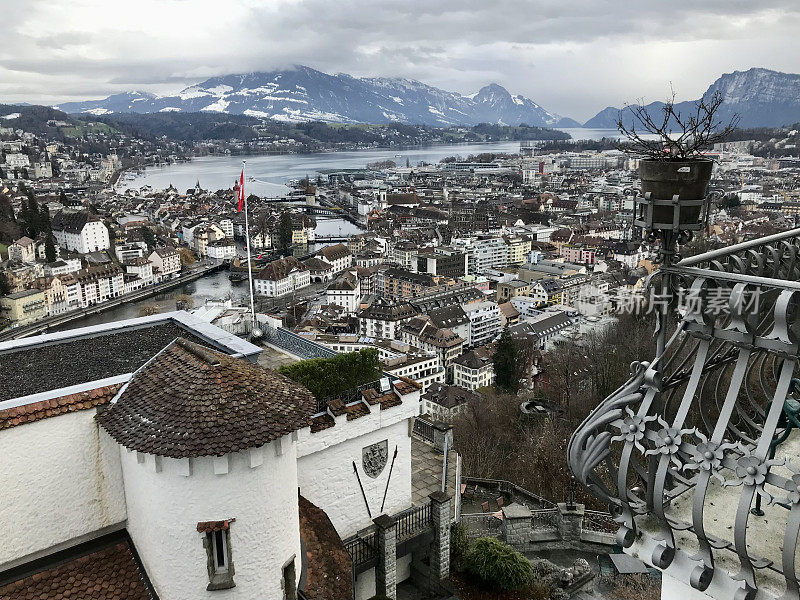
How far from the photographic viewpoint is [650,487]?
2379 mm

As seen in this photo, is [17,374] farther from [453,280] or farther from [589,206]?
[589,206]

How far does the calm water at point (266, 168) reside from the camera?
107m

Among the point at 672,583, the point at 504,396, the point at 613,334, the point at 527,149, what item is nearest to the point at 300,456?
the point at 672,583

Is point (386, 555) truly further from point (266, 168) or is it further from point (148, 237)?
point (266, 168)

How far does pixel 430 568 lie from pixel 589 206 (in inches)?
2958

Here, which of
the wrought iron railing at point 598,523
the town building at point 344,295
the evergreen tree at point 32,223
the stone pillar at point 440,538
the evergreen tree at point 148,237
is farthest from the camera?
the evergreen tree at point 148,237

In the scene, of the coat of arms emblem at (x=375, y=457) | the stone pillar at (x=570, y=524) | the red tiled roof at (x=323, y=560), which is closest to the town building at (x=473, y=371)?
the stone pillar at (x=570, y=524)

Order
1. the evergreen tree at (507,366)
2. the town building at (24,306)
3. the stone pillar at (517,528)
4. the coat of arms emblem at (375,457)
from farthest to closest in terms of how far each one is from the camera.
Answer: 1. the town building at (24,306)
2. the evergreen tree at (507,366)
3. the stone pillar at (517,528)
4. the coat of arms emblem at (375,457)

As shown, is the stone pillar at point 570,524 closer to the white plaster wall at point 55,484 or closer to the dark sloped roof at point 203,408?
the dark sloped roof at point 203,408

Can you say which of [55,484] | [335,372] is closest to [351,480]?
[335,372]

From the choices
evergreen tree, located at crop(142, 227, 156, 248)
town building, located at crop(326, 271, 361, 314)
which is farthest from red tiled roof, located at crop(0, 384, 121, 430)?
evergreen tree, located at crop(142, 227, 156, 248)

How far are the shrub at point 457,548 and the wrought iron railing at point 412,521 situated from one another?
61cm

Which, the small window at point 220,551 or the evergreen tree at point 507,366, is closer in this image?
the small window at point 220,551

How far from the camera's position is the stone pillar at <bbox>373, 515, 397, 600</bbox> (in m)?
5.96
